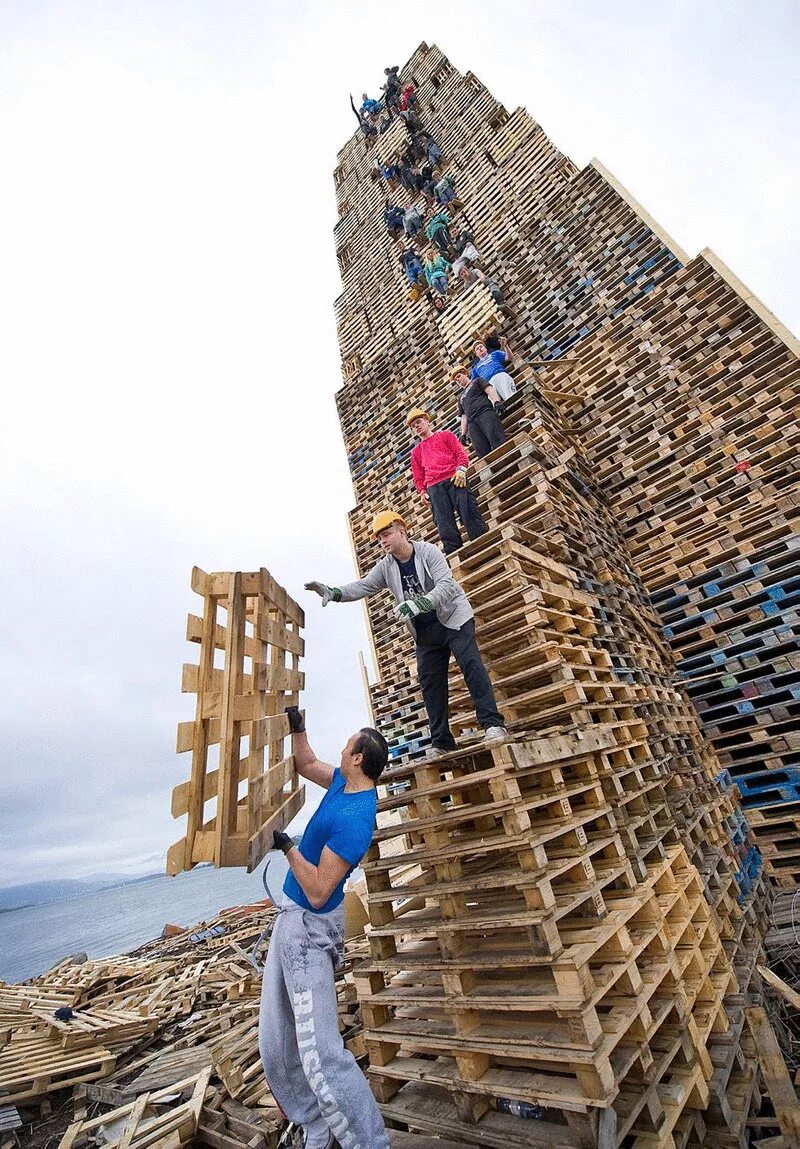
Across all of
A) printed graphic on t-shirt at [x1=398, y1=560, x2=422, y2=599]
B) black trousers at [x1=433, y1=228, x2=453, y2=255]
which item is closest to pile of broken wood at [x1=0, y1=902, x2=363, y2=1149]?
printed graphic on t-shirt at [x1=398, y1=560, x2=422, y2=599]

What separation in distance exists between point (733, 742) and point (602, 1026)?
484 centimetres

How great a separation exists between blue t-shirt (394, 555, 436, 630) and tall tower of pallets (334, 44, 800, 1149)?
21.5 inches

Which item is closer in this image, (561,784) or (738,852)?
(561,784)

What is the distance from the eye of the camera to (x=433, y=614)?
3.40 metres

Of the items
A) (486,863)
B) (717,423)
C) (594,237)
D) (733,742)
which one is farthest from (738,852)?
(594,237)

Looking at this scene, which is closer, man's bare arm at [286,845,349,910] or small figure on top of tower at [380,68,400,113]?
man's bare arm at [286,845,349,910]

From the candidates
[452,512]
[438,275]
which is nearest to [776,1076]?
[452,512]

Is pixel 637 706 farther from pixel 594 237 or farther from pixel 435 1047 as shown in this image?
pixel 594 237

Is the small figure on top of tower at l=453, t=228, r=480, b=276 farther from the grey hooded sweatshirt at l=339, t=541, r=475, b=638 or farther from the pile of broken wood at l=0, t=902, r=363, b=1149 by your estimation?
the pile of broken wood at l=0, t=902, r=363, b=1149

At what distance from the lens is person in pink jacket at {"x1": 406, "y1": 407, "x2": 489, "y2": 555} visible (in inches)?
196

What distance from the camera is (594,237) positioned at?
32.1 feet

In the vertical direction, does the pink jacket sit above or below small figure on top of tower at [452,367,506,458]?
below

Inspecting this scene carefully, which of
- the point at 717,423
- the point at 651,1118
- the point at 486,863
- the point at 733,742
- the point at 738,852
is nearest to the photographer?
the point at 651,1118

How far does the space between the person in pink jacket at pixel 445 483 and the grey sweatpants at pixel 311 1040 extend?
3.50m
